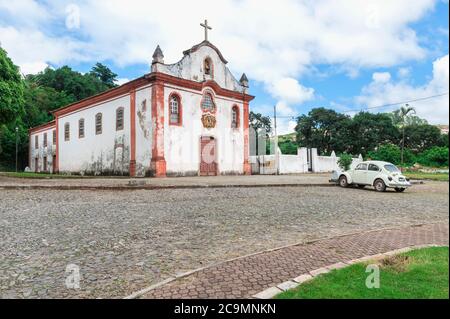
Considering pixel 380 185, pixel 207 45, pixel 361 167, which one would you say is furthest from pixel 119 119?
pixel 380 185

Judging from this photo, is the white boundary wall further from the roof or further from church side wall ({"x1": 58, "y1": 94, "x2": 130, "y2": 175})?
church side wall ({"x1": 58, "y1": 94, "x2": 130, "y2": 175})

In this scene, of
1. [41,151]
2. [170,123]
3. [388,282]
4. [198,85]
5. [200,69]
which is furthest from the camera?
[41,151]

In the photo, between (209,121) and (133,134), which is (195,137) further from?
(133,134)

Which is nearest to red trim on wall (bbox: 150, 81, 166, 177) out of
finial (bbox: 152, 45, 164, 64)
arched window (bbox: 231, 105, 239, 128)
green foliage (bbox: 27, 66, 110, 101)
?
finial (bbox: 152, 45, 164, 64)

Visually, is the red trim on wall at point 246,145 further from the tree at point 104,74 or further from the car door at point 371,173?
the tree at point 104,74

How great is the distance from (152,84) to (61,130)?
1463 centimetres

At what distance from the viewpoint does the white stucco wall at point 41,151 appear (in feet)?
115

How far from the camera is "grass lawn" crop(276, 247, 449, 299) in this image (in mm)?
2615

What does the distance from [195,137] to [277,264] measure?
64.6 feet

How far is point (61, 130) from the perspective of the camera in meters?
31.7

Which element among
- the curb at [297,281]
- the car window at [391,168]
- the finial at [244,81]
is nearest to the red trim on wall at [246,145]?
the finial at [244,81]

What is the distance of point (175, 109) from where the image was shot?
2264 cm
